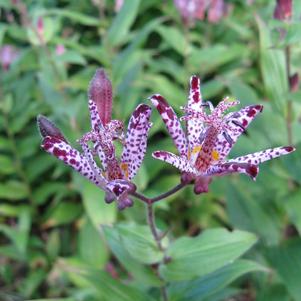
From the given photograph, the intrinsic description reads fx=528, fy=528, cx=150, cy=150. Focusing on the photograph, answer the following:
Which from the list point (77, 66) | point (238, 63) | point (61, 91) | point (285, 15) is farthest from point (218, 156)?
point (77, 66)

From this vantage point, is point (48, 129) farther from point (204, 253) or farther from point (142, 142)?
point (204, 253)

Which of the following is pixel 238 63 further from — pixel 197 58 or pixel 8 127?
pixel 8 127

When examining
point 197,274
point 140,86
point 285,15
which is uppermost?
point 285,15

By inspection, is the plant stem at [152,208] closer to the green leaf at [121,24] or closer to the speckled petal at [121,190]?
the speckled petal at [121,190]

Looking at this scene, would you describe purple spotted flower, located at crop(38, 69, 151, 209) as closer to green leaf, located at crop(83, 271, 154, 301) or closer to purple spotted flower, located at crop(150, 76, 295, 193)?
purple spotted flower, located at crop(150, 76, 295, 193)

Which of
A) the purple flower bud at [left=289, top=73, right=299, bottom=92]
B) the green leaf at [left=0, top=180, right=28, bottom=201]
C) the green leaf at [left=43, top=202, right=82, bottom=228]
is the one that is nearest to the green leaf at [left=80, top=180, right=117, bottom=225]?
the green leaf at [left=43, top=202, right=82, bottom=228]

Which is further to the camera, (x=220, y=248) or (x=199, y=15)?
(x=199, y=15)

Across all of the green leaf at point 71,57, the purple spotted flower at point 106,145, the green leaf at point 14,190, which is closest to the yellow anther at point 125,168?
the purple spotted flower at point 106,145
